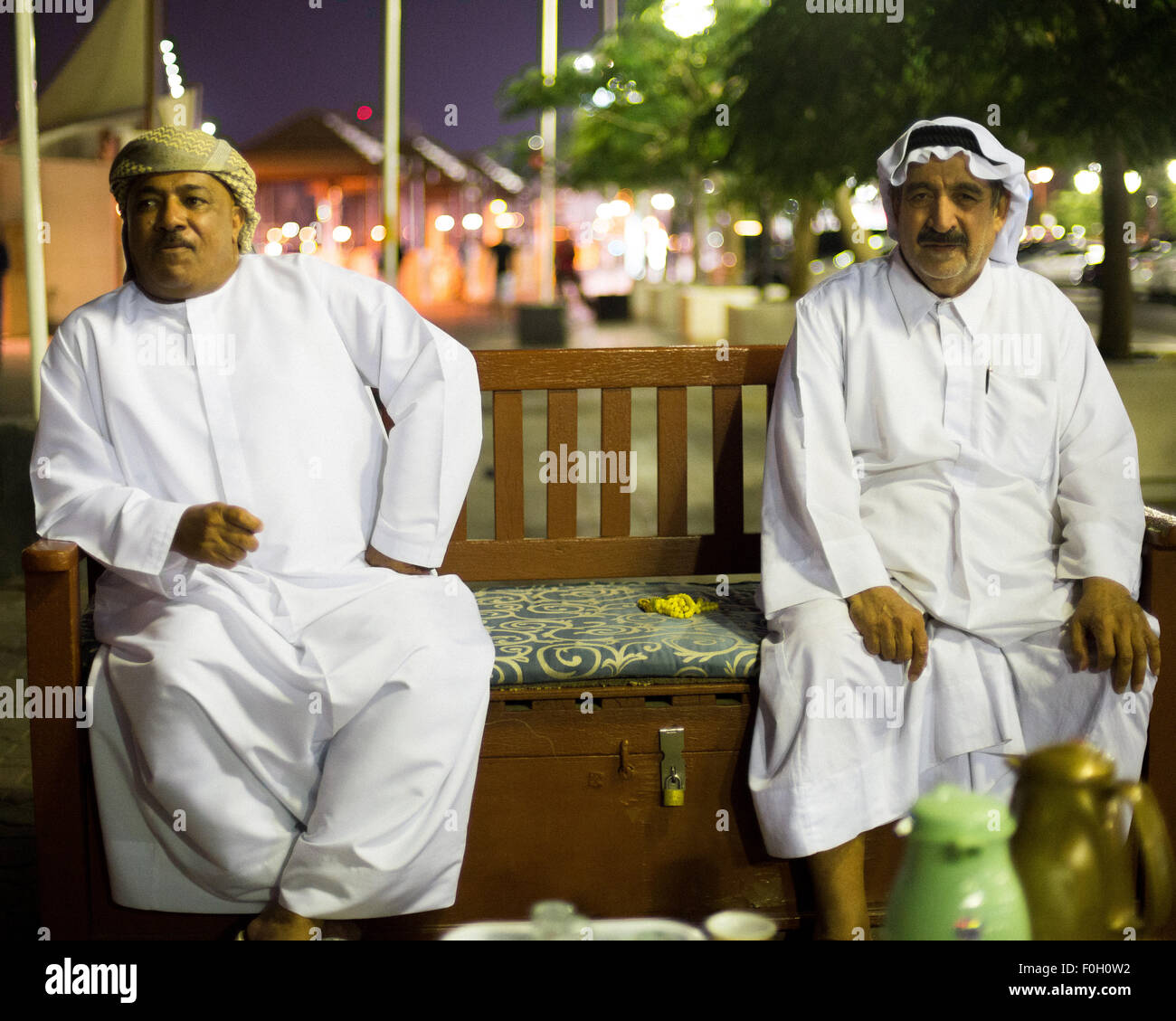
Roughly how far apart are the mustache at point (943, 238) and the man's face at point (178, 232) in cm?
166

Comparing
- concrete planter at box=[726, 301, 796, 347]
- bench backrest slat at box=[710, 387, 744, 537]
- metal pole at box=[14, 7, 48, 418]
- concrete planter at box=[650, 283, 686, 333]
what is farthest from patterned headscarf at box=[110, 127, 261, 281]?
concrete planter at box=[650, 283, 686, 333]

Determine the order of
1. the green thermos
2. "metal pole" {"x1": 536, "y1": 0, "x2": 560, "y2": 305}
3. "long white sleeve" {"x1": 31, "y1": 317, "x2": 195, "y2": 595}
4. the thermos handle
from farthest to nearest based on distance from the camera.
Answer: "metal pole" {"x1": 536, "y1": 0, "x2": 560, "y2": 305} → "long white sleeve" {"x1": 31, "y1": 317, "x2": 195, "y2": 595} → the thermos handle → the green thermos

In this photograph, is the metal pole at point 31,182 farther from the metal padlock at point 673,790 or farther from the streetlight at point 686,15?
the streetlight at point 686,15

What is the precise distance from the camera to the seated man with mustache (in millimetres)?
2842

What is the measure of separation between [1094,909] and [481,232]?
5768 cm

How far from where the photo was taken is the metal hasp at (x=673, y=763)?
2.97 meters

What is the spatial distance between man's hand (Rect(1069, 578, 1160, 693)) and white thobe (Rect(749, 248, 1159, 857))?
0.04 metres

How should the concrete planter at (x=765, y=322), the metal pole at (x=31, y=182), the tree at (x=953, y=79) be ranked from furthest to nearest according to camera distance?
the concrete planter at (x=765, y=322) < the tree at (x=953, y=79) < the metal pole at (x=31, y=182)

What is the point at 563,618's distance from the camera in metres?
3.29

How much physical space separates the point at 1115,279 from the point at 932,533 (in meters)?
7.37

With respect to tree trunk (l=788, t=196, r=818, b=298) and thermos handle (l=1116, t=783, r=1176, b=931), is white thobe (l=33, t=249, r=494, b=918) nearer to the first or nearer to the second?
thermos handle (l=1116, t=783, r=1176, b=931)

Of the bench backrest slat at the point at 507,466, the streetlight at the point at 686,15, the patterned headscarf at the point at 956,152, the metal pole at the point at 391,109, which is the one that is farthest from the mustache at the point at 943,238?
the streetlight at the point at 686,15
